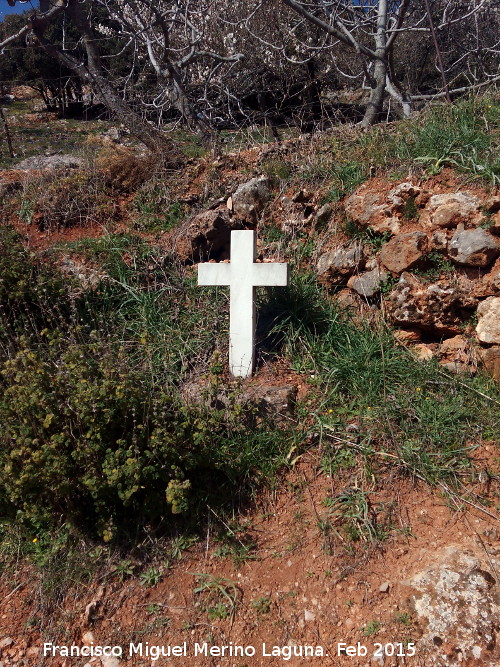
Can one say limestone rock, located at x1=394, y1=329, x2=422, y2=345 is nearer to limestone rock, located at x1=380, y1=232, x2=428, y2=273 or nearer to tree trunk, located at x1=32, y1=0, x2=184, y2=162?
limestone rock, located at x1=380, y1=232, x2=428, y2=273

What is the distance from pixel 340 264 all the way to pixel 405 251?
0.57 meters

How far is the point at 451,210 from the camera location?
4418mm

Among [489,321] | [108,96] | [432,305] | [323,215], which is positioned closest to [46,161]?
[108,96]

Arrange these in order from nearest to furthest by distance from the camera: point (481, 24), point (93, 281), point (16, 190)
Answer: point (93, 281) → point (16, 190) → point (481, 24)

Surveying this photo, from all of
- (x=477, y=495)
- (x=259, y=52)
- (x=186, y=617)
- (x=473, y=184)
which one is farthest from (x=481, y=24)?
(x=186, y=617)

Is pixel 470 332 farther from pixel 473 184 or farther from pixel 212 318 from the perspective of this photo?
pixel 212 318

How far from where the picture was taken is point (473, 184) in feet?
14.9

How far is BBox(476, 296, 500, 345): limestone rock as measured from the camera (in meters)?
3.98

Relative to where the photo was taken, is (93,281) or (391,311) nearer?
(391,311)

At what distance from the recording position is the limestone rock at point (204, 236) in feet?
17.7

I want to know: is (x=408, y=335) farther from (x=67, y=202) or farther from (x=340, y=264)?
(x=67, y=202)

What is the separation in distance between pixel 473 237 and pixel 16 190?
4655 mm

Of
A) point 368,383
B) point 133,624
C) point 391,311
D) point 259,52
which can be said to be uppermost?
point 259,52

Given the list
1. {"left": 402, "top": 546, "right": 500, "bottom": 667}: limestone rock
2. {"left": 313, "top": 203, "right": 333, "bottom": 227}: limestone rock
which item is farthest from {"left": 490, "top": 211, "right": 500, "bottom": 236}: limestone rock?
{"left": 402, "top": 546, "right": 500, "bottom": 667}: limestone rock
